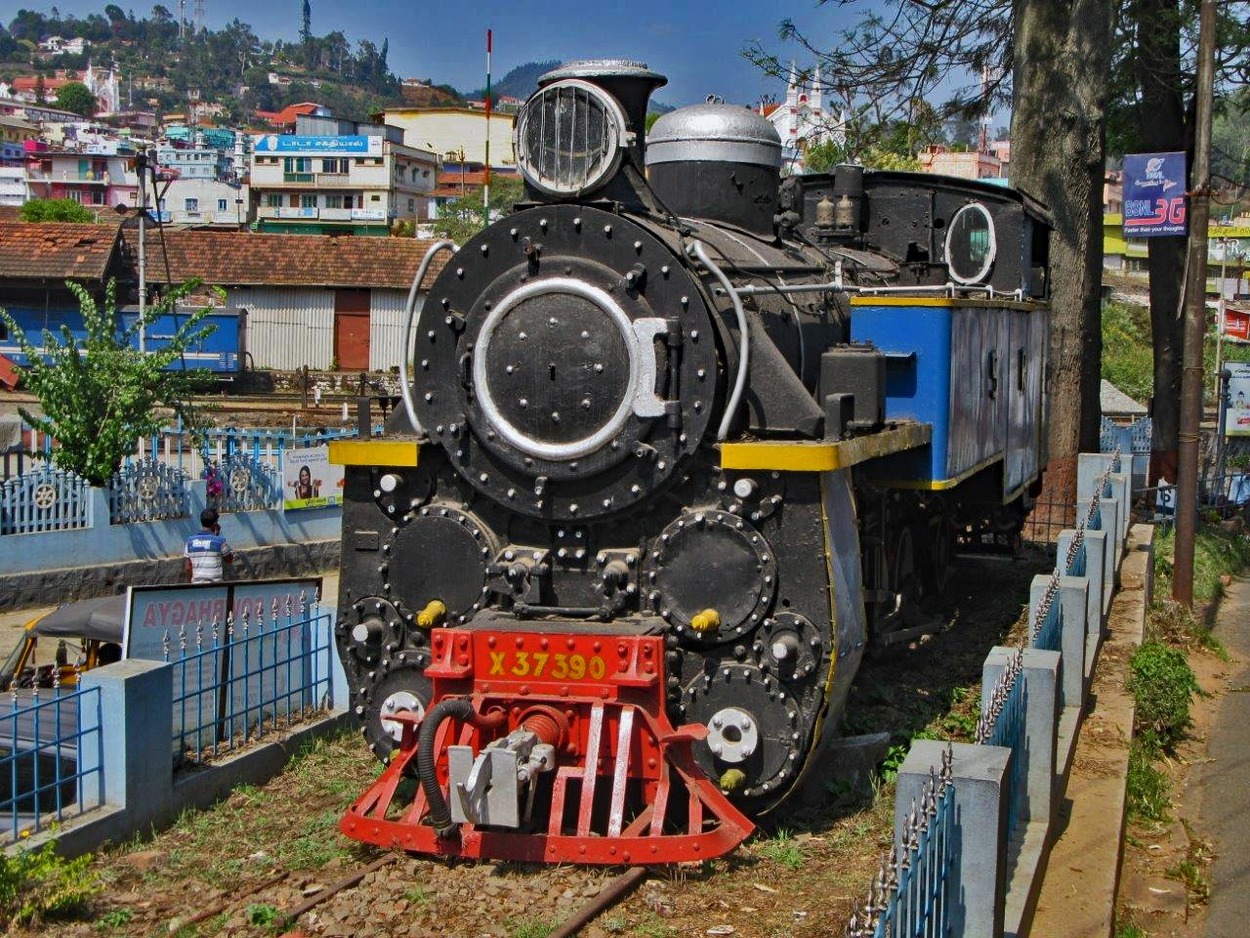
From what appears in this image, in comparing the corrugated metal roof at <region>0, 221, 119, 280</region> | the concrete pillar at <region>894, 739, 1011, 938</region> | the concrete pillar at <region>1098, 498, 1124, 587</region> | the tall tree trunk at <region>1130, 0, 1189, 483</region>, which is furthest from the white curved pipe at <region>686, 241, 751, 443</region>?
the corrugated metal roof at <region>0, 221, 119, 280</region>

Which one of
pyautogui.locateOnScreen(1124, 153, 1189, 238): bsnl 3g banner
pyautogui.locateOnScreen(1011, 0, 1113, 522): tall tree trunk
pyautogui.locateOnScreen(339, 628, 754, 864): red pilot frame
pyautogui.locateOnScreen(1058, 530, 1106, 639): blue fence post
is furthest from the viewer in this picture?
pyautogui.locateOnScreen(1124, 153, 1189, 238): bsnl 3g banner

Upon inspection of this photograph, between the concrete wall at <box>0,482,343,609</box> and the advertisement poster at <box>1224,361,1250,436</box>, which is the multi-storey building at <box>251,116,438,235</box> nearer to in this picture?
the advertisement poster at <box>1224,361,1250,436</box>

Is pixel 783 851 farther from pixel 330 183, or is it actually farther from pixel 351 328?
pixel 330 183

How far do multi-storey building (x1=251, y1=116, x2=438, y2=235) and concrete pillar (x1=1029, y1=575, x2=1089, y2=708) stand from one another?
5669cm

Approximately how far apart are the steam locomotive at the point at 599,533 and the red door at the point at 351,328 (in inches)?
1100

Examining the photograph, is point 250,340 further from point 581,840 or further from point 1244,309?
point 581,840

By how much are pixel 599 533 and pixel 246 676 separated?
2327mm

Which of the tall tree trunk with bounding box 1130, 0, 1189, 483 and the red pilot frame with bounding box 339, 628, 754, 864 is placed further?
the tall tree trunk with bounding box 1130, 0, 1189, 483

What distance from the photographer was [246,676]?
293 inches

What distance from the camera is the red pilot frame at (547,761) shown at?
555cm

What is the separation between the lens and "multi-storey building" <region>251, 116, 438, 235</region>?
6319cm

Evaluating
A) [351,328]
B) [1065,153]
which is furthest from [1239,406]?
[351,328]

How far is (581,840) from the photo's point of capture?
5.59 m

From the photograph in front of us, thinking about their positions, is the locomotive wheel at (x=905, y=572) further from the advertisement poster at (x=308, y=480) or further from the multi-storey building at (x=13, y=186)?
the multi-storey building at (x=13, y=186)
